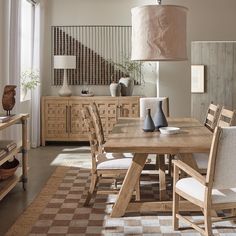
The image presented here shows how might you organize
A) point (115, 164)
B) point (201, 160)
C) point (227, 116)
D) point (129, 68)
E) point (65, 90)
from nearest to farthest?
point (115, 164) → point (201, 160) → point (227, 116) → point (65, 90) → point (129, 68)

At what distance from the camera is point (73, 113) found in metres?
8.43

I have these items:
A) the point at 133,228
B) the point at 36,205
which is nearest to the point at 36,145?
the point at 36,205

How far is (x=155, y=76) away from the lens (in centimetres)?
887

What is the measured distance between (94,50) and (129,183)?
5050 mm

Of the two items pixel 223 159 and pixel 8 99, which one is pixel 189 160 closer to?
pixel 223 159

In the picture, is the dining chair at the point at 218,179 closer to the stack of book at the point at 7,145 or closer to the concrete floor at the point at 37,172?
the concrete floor at the point at 37,172

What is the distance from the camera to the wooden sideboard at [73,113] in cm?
833

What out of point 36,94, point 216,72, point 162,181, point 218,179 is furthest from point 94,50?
point 218,179

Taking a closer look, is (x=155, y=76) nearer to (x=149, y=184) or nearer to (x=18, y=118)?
(x=149, y=184)

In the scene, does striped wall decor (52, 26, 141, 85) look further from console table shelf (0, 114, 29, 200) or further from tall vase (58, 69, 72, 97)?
console table shelf (0, 114, 29, 200)

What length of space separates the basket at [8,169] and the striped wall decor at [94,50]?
3840mm

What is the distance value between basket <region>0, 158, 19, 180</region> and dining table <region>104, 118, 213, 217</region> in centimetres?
119

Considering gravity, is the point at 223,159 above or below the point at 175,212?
above

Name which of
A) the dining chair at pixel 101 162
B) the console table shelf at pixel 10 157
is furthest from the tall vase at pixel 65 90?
the dining chair at pixel 101 162
